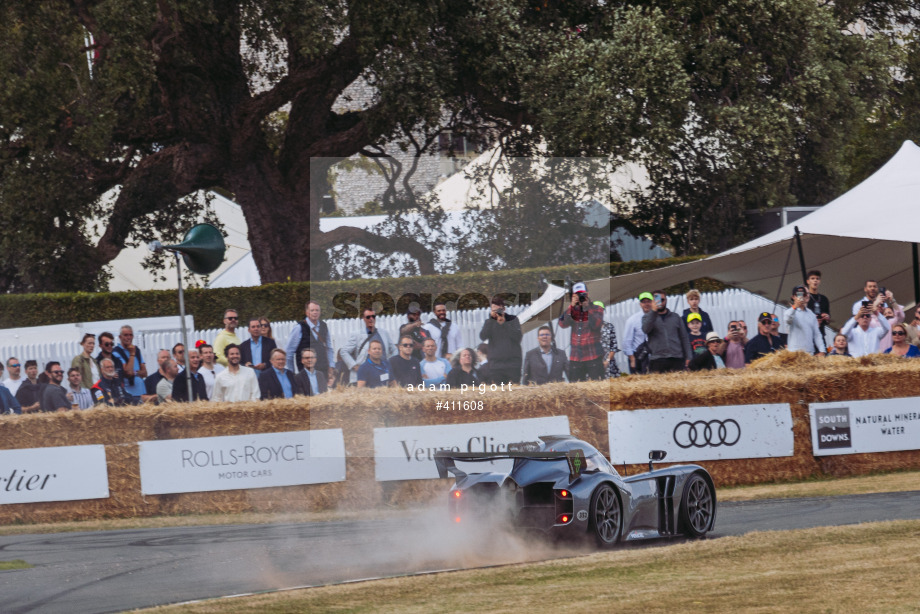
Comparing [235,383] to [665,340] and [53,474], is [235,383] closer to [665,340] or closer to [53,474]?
[53,474]

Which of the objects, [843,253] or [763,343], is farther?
[843,253]

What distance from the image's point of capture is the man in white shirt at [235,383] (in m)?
13.7

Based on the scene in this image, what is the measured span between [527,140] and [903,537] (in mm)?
16717

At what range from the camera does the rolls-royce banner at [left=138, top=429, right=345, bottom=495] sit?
1262 centimetres

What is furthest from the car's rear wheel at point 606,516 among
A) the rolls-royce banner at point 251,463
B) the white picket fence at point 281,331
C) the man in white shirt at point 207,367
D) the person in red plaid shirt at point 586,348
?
the white picket fence at point 281,331

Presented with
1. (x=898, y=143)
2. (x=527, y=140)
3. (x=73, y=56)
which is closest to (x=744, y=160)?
(x=527, y=140)

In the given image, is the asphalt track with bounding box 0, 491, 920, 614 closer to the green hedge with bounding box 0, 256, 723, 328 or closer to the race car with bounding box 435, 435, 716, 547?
the race car with bounding box 435, 435, 716, 547

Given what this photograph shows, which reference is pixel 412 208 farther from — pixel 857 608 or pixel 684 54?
pixel 684 54

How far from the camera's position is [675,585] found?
22.5ft

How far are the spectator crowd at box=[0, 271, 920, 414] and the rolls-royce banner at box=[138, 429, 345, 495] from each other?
77cm

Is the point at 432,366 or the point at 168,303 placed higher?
the point at 168,303

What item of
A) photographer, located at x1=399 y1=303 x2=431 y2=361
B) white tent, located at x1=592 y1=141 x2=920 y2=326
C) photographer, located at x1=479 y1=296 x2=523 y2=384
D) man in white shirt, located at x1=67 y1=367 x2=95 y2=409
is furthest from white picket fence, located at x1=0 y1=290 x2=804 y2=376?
photographer, located at x1=399 y1=303 x2=431 y2=361

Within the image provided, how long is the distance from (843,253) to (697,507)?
477 inches

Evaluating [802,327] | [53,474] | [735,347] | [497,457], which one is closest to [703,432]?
[735,347]
